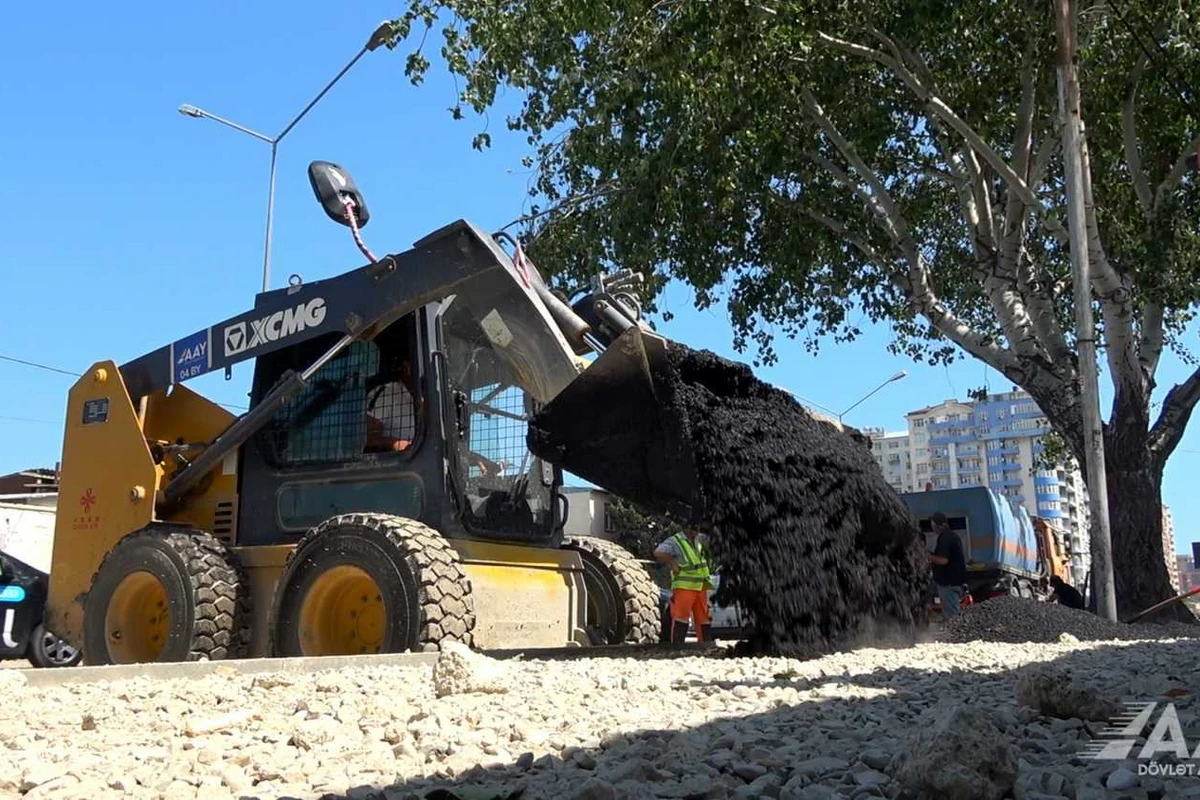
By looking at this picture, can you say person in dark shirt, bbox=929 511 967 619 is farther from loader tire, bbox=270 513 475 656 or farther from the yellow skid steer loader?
loader tire, bbox=270 513 475 656

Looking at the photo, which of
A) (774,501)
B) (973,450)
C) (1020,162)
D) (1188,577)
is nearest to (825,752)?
(774,501)

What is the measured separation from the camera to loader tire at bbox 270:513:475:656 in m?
5.77

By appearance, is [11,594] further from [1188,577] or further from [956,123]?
[1188,577]

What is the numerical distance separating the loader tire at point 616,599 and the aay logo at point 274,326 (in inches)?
94.0

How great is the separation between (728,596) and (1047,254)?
1266cm

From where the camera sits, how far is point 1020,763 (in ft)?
9.80

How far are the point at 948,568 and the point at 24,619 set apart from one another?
34.9ft

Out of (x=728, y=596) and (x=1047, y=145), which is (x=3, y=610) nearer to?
(x=728, y=596)

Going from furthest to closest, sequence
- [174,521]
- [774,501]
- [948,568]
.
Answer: [948,568] → [174,521] → [774,501]

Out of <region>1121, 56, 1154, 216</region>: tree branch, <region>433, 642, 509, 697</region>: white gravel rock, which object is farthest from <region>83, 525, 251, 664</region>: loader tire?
<region>1121, 56, 1154, 216</region>: tree branch

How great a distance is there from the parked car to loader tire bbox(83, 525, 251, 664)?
4.35 meters

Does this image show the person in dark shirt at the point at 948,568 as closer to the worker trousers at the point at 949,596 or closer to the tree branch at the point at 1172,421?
the worker trousers at the point at 949,596

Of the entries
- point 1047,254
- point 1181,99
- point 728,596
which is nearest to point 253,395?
point 728,596

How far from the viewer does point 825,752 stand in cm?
317
